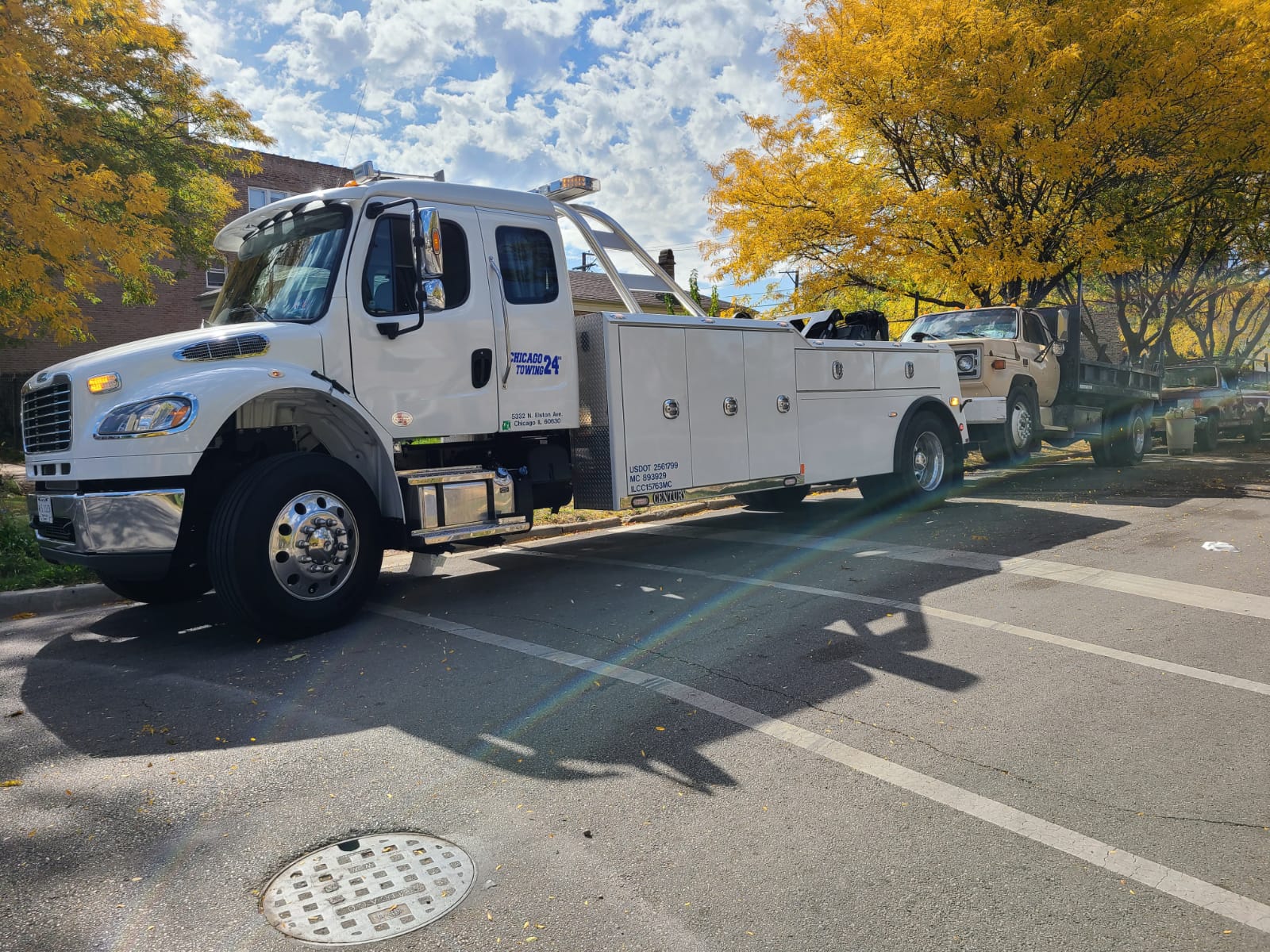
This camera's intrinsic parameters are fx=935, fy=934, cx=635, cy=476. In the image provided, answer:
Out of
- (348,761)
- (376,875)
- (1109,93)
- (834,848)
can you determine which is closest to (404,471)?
(348,761)

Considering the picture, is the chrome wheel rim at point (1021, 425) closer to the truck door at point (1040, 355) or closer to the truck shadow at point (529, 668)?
the truck door at point (1040, 355)

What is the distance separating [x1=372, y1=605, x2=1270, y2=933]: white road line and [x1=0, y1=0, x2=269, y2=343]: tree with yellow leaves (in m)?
6.91

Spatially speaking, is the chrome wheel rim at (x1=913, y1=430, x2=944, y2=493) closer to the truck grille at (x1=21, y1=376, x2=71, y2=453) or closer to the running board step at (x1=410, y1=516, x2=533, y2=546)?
the running board step at (x1=410, y1=516, x2=533, y2=546)

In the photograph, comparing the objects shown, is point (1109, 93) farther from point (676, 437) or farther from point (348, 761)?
point (348, 761)

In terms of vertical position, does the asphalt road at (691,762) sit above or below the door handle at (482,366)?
below

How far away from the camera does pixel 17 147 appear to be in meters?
8.84

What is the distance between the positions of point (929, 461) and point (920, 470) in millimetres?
277

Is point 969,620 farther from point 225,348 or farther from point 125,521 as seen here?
point 125,521

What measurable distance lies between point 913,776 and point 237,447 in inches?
193

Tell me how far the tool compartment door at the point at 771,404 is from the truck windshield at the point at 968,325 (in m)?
5.83

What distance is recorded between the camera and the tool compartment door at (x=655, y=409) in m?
7.75

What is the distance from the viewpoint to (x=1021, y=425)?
14.0 meters

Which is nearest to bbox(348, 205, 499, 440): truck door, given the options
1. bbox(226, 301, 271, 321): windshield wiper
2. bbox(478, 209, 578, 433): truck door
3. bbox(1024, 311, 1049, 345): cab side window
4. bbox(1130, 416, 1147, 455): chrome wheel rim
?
bbox(478, 209, 578, 433): truck door

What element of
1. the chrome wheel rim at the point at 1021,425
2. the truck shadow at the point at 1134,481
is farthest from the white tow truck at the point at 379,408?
the chrome wheel rim at the point at 1021,425
